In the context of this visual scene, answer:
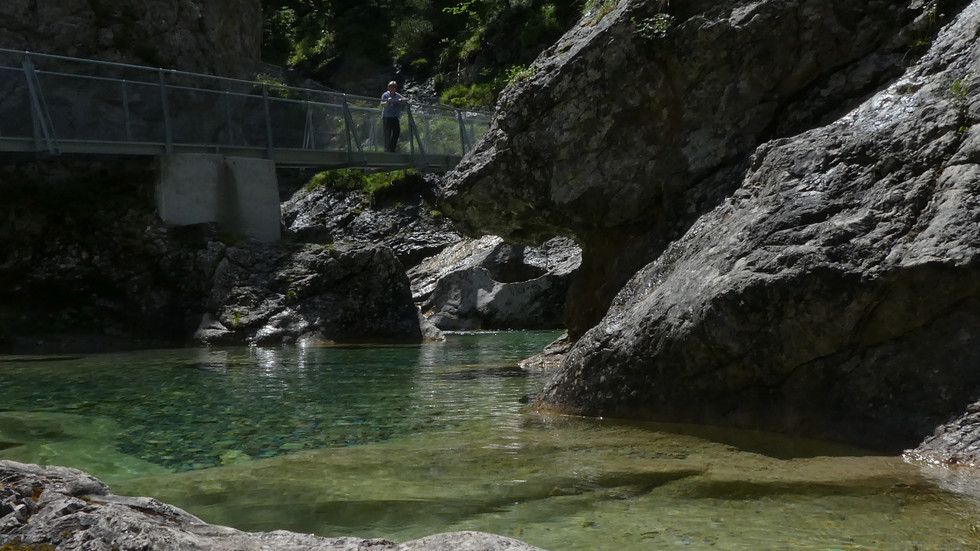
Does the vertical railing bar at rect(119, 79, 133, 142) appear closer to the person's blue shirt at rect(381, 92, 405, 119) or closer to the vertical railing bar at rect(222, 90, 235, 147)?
the vertical railing bar at rect(222, 90, 235, 147)

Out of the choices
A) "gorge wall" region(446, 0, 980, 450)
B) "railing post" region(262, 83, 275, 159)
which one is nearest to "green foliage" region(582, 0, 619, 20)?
"gorge wall" region(446, 0, 980, 450)

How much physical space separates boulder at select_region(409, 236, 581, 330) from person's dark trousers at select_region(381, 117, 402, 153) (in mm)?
2847

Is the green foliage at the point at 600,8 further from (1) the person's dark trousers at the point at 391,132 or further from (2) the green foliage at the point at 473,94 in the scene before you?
(2) the green foliage at the point at 473,94

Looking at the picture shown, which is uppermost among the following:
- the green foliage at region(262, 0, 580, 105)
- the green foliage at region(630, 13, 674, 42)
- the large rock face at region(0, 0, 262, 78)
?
the green foliage at region(262, 0, 580, 105)

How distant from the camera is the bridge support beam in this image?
53.9 ft

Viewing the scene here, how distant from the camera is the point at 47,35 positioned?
17.4 meters

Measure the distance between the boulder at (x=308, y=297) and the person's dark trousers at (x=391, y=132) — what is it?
4.29 metres

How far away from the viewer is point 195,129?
55.6 feet

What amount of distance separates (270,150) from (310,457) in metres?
14.1

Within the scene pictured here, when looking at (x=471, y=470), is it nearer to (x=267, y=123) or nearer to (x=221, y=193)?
(x=221, y=193)

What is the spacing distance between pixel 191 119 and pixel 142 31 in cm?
339

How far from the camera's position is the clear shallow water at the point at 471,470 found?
10.5 feet

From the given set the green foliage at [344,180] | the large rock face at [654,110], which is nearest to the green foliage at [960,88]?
the large rock face at [654,110]

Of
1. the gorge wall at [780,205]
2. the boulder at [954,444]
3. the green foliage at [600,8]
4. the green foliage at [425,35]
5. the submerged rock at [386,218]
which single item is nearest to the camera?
the boulder at [954,444]
